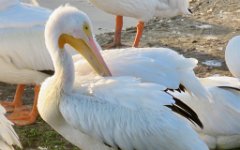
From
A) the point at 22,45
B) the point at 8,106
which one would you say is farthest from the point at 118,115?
the point at 8,106

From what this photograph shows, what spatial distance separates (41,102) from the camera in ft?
15.4

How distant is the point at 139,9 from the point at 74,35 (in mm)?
2947

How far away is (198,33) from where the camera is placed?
831 cm

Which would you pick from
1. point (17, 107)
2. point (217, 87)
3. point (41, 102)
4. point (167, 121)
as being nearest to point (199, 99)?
point (217, 87)

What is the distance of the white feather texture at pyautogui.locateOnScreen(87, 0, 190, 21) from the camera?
746 cm

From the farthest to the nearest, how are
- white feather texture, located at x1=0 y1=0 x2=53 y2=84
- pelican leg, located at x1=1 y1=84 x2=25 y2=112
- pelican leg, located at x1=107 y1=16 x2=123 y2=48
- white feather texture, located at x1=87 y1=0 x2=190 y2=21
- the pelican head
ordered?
pelican leg, located at x1=107 y1=16 x2=123 y2=48
white feather texture, located at x1=87 y1=0 x2=190 y2=21
pelican leg, located at x1=1 y1=84 x2=25 y2=112
white feather texture, located at x1=0 y1=0 x2=53 y2=84
the pelican head

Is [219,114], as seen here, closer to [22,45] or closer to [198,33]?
[22,45]

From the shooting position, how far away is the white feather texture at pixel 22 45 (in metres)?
5.74

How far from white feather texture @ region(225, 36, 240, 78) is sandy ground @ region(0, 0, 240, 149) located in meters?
0.76

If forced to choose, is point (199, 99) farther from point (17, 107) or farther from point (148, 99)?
point (17, 107)

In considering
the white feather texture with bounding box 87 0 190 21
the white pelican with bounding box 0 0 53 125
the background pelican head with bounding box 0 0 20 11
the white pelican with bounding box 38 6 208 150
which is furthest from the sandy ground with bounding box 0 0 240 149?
the white pelican with bounding box 38 6 208 150

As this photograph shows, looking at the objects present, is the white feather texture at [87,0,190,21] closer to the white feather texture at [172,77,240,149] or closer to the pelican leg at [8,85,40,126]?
the pelican leg at [8,85,40,126]

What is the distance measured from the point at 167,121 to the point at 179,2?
3.88 m

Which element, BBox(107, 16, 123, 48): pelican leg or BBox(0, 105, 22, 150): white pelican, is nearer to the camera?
BBox(0, 105, 22, 150): white pelican
